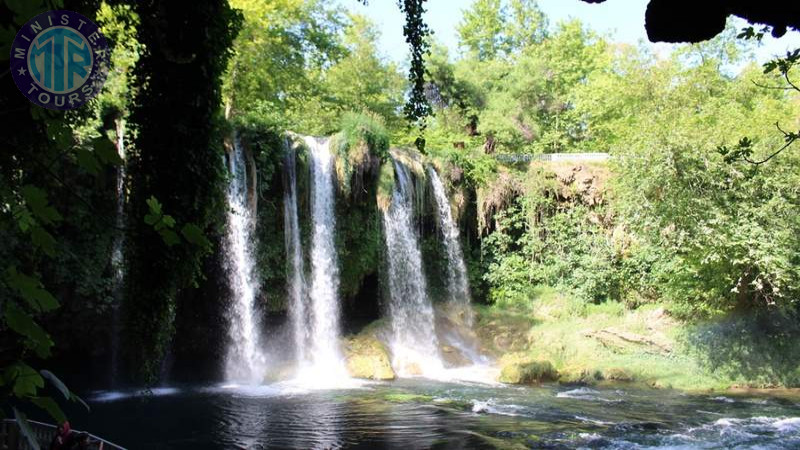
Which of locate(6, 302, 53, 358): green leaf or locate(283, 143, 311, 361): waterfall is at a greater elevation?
locate(283, 143, 311, 361): waterfall

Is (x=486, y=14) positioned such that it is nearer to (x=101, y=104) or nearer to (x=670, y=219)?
(x=670, y=219)

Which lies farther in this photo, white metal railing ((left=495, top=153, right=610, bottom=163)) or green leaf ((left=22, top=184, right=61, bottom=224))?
white metal railing ((left=495, top=153, right=610, bottom=163))

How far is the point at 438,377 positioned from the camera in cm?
1786

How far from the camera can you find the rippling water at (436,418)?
36.4 feet

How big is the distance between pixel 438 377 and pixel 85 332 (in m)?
8.87

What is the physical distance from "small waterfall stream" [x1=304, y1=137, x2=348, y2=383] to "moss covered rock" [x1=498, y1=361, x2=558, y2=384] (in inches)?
182

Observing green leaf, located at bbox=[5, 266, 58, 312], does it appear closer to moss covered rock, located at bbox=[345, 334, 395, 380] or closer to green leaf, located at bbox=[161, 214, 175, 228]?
green leaf, located at bbox=[161, 214, 175, 228]

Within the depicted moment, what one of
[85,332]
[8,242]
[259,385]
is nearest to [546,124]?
[259,385]

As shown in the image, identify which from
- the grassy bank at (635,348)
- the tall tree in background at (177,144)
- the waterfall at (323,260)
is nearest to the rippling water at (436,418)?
the grassy bank at (635,348)

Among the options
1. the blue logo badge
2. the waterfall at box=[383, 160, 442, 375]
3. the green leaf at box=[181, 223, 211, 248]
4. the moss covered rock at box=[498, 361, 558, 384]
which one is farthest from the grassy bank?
the green leaf at box=[181, 223, 211, 248]

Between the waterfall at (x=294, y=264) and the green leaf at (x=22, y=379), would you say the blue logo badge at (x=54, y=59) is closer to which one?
the green leaf at (x=22, y=379)

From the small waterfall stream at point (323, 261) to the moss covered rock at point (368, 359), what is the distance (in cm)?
52

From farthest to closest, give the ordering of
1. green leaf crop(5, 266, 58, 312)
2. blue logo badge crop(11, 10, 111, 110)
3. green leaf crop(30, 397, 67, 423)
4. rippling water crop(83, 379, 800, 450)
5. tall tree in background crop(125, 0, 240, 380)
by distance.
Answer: rippling water crop(83, 379, 800, 450) < tall tree in background crop(125, 0, 240, 380) < blue logo badge crop(11, 10, 111, 110) < green leaf crop(30, 397, 67, 423) < green leaf crop(5, 266, 58, 312)

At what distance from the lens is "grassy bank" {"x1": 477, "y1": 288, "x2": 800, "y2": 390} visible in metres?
17.6
